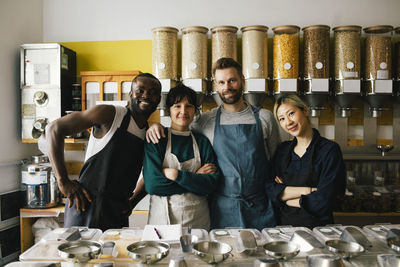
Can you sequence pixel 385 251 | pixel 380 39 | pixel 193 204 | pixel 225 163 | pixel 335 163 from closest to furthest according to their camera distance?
pixel 385 251
pixel 335 163
pixel 193 204
pixel 225 163
pixel 380 39

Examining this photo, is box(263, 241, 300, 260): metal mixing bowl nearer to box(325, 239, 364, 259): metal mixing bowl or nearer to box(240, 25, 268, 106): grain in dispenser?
box(325, 239, 364, 259): metal mixing bowl

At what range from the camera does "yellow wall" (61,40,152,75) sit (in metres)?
3.21

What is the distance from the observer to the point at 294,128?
5.79ft

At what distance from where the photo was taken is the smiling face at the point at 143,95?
6.07 ft

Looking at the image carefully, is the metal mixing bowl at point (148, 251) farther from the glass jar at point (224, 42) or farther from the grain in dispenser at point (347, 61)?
the grain in dispenser at point (347, 61)

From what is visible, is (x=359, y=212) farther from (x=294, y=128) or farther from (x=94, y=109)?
(x=94, y=109)

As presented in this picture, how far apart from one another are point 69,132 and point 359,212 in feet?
7.66

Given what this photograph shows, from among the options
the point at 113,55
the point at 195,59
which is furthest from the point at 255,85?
the point at 113,55

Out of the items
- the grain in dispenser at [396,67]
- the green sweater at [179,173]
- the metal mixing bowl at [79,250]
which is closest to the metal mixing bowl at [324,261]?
the metal mixing bowl at [79,250]

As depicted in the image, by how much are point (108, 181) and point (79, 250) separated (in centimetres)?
71

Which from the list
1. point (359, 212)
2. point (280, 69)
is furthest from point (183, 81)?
point (359, 212)

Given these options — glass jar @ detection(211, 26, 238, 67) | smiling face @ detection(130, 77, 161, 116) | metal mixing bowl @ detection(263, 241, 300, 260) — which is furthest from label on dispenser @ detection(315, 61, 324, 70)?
metal mixing bowl @ detection(263, 241, 300, 260)

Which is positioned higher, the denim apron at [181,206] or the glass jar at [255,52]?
the glass jar at [255,52]

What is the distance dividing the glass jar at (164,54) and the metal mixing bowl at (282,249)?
1861mm
